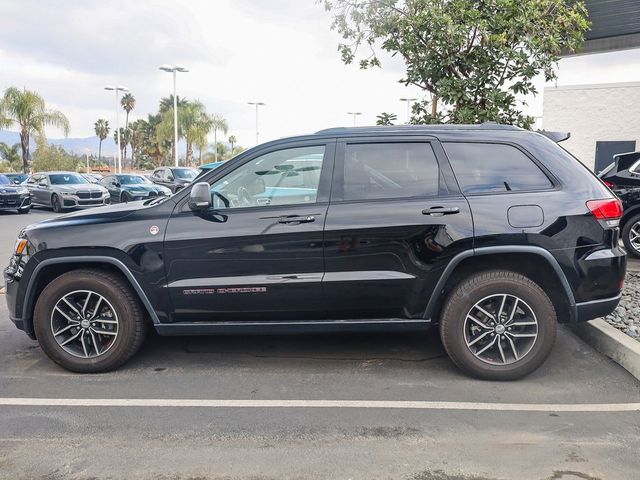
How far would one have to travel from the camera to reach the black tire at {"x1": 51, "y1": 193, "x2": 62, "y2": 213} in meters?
19.6

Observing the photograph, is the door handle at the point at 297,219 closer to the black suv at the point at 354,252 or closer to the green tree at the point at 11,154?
the black suv at the point at 354,252

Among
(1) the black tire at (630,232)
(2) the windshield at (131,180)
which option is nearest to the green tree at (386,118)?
(1) the black tire at (630,232)

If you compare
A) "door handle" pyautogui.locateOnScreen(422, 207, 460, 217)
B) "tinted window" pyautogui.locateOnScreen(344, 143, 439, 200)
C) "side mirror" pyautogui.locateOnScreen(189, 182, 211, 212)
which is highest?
"tinted window" pyautogui.locateOnScreen(344, 143, 439, 200)

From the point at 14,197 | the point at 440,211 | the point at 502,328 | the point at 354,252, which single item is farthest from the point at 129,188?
the point at 502,328

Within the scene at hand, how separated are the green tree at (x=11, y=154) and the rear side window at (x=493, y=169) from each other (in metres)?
60.8

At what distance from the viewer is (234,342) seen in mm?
5125

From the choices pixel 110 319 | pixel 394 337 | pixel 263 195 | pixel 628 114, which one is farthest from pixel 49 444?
pixel 628 114

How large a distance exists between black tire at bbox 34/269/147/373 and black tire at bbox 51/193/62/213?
54.8 feet

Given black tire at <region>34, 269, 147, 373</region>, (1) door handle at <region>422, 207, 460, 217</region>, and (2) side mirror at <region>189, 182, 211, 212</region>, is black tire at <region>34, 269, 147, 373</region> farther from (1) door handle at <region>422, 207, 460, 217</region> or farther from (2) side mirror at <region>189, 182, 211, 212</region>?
(1) door handle at <region>422, 207, 460, 217</region>

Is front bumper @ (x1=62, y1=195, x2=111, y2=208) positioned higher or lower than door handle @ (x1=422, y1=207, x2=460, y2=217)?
lower

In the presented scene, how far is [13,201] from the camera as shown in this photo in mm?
18797

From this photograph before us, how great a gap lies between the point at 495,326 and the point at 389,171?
1401 millimetres

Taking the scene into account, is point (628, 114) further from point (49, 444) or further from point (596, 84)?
point (49, 444)

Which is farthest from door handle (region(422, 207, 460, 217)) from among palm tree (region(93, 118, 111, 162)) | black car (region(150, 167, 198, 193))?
palm tree (region(93, 118, 111, 162))
